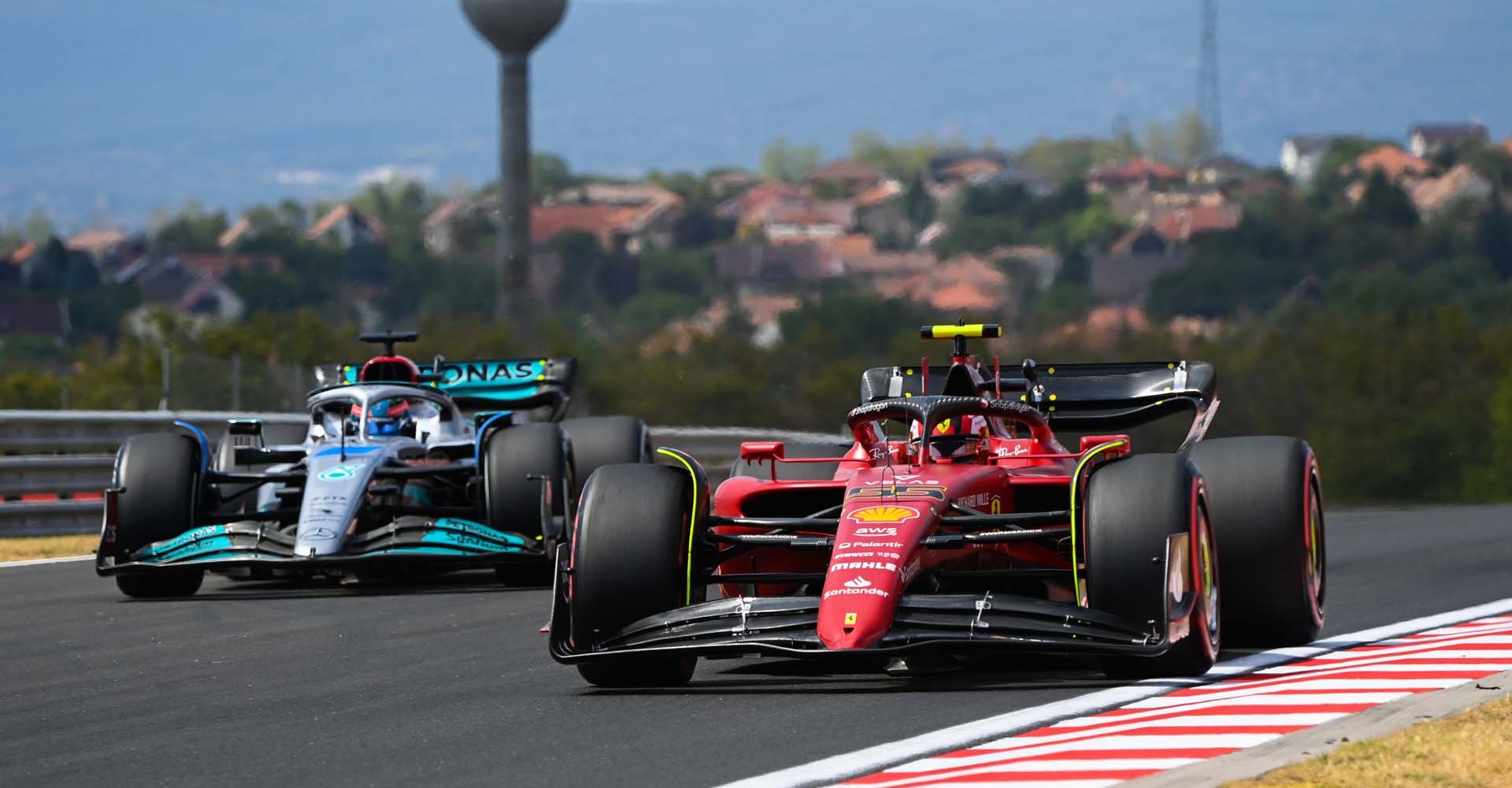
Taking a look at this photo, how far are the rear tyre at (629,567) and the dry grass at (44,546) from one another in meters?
9.86

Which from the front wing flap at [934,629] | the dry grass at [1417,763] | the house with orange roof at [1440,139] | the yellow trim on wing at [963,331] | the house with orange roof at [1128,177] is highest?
the house with orange roof at [1440,139]

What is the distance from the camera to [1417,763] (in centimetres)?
748

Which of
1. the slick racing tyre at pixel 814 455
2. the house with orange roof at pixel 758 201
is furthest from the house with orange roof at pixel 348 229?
the slick racing tyre at pixel 814 455

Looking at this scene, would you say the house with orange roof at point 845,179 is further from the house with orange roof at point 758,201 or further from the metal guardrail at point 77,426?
the metal guardrail at point 77,426

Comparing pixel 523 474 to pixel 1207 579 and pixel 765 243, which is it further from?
pixel 765 243

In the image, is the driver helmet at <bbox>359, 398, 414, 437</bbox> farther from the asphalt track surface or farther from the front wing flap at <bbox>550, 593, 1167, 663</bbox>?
the front wing flap at <bbox>550, 593, 1167, 663</bbox>

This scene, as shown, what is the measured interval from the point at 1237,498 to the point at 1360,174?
229 ft

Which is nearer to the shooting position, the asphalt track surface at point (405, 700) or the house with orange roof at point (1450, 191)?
the asphalt track surface at point (405, 700)

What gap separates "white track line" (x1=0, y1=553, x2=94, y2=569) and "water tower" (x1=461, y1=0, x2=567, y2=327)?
26.6 metres

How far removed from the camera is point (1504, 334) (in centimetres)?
4634

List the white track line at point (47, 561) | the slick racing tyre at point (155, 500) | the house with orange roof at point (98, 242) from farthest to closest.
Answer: the house with orange roof at point (98, 242), the white track line at point (47, 561), the slick racing tyre at point (155, 500)

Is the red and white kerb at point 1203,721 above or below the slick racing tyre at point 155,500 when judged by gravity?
below

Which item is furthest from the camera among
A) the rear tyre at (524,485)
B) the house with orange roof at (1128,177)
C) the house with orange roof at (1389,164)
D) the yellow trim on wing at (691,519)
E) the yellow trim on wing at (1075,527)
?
the house with orange roof at (1128,177)

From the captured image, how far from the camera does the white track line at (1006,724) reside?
25.3ft
